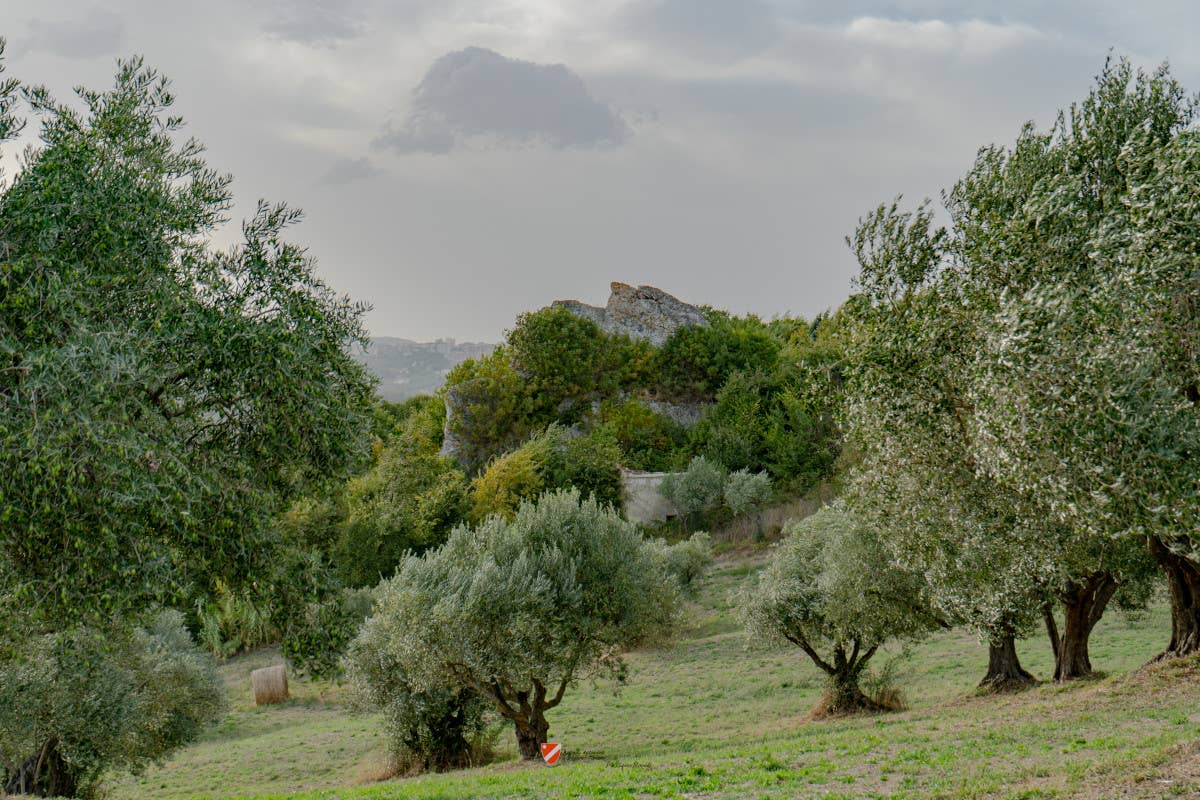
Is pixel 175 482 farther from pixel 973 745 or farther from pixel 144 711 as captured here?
pixel 144 711

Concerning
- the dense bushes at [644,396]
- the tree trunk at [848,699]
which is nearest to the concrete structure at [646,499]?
the dense bushes at [644,396]

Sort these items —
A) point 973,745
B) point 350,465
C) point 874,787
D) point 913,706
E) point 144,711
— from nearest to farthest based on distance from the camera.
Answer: point 350,465 → point 874,787 → point 973,745 → point 144,711 → point 913,706

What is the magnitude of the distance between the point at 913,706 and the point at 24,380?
2225 cm

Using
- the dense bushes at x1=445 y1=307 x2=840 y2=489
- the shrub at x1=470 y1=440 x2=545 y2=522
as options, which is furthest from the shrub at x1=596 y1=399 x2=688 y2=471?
the shrub at x1=470 y1=440 x2=545 y2=522

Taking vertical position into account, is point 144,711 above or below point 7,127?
below

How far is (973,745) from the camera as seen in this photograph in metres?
15.1

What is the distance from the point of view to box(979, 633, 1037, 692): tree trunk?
22.8 m

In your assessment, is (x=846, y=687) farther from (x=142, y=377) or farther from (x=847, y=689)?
(x=142, y=377)

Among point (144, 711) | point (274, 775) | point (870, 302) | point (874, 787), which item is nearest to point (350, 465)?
point (874, 787)

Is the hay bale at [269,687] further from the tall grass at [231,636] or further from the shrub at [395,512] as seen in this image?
the shrub at [395,512]

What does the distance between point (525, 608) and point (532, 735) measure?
12.2ft

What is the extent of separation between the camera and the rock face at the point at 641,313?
2579 inches

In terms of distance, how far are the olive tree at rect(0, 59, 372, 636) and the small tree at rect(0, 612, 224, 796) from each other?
7.41 meters

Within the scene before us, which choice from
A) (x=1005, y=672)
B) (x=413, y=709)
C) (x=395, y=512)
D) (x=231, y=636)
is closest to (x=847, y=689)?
(x=1005, y=672)
